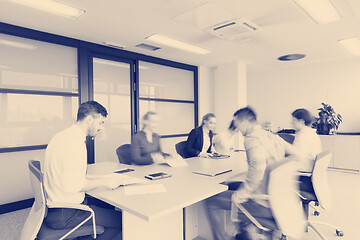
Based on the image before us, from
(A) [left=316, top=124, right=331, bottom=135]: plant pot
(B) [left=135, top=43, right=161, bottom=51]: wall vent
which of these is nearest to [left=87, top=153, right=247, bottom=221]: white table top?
(B) [left=135, top=43, right=161, bottom=51]: wall vent

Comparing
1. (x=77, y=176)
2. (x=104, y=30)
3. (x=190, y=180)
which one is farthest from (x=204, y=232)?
(x=104, y=30)

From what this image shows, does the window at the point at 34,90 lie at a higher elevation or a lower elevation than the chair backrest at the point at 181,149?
higher

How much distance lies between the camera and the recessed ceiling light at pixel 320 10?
292 cm

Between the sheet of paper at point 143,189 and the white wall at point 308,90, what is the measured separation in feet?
15.9

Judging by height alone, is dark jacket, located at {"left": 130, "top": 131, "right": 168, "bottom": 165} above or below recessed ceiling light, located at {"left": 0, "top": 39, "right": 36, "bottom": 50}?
below

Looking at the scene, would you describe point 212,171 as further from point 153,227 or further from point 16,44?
point 16,44

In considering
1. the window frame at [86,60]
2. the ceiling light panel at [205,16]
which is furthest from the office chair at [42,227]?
the ceiling light panel at [205,16]

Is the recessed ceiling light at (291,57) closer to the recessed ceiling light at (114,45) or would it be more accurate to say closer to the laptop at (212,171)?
the recessed ceiling light at (114,45)

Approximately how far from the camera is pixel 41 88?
154 inches

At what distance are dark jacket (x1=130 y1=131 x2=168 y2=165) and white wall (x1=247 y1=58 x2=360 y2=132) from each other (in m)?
3.66

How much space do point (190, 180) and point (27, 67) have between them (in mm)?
3322

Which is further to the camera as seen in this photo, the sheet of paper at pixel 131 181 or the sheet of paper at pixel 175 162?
the sheet of paper at pixel 175 162

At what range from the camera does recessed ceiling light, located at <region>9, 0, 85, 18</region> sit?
289cm

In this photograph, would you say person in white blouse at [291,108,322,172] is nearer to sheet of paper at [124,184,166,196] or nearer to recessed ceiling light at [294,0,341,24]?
recessed ceiling light at [294,0,341,24]
